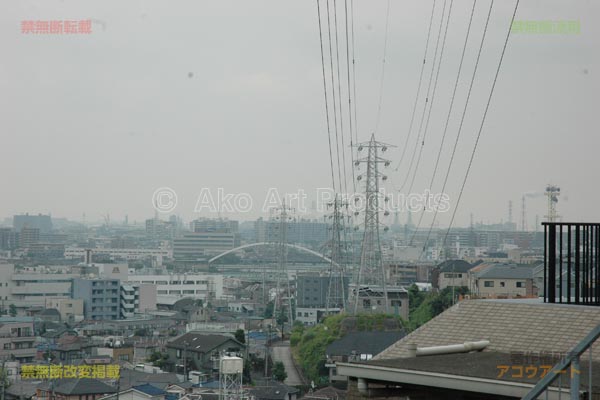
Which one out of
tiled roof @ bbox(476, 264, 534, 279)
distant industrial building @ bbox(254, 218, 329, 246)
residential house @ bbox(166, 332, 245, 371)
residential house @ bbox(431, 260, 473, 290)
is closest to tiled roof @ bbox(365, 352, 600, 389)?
residential house @ bbox(166, 332, 245, 371)

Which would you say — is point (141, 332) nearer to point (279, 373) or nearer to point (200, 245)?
point (279, 373)

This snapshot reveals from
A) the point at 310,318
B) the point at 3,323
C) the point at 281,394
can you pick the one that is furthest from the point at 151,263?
the point at 281,394

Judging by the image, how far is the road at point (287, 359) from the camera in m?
12.5

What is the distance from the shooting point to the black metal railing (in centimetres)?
243

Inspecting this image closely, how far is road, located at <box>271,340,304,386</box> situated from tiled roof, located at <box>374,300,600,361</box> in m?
9.81

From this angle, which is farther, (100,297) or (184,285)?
(184,285)

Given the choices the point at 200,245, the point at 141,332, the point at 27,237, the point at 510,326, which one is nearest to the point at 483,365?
the point at 510,326

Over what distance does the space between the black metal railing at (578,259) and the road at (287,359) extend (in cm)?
984

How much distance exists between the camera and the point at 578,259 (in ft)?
Answer: 8.04

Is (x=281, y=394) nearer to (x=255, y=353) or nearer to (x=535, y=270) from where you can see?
(x=255, y=353)

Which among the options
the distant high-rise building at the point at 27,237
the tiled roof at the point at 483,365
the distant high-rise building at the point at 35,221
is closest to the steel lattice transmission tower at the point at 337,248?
the tiled roof at the point at 483,365

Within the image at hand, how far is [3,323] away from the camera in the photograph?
17.9 metres

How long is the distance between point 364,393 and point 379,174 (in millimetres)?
10819

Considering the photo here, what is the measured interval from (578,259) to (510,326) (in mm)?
284
